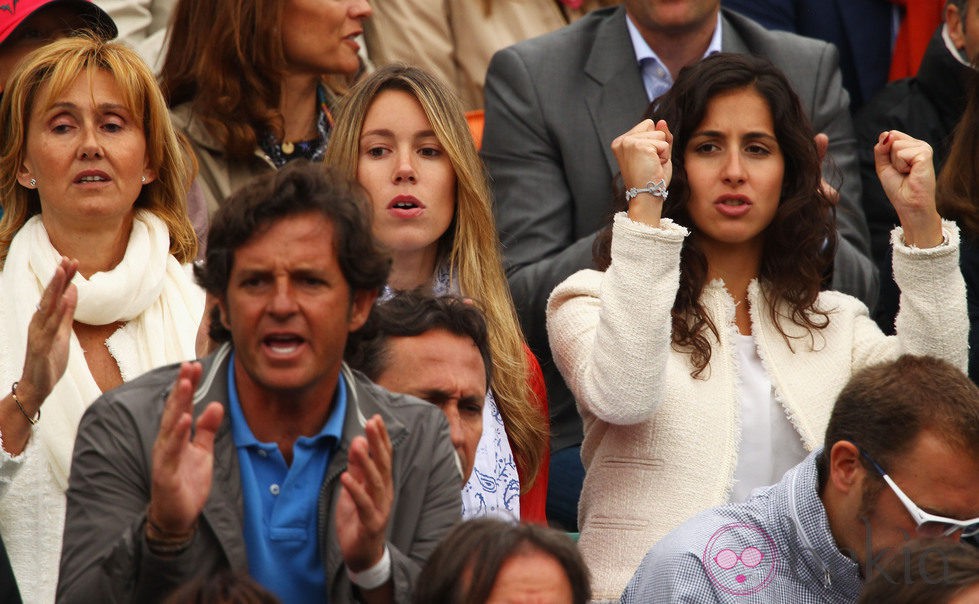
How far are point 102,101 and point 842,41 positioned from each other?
3.66m

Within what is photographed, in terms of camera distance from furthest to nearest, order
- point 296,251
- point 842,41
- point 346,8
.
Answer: point 842,41 → point 346,8 → point 296,251

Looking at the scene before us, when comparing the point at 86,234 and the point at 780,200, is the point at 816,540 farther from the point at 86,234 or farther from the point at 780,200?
the point at 86,234

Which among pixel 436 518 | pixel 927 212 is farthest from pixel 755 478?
pixel 436 518

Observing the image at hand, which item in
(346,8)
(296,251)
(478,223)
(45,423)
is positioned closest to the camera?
(296,251)

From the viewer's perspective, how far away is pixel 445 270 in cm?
515

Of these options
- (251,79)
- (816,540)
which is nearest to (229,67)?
(251,79)

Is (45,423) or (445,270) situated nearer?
(45,423)

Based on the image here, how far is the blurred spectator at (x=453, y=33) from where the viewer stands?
6590 millimetres

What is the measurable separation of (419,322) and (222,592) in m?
1.50

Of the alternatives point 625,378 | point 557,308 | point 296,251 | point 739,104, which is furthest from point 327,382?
point 739,104

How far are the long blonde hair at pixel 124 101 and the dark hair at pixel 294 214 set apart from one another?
1398mm

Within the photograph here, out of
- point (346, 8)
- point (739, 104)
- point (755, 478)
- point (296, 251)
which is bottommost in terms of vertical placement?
point (755, 478)

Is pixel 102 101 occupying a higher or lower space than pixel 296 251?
higher

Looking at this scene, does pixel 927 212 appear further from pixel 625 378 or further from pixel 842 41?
pixel 842 41
